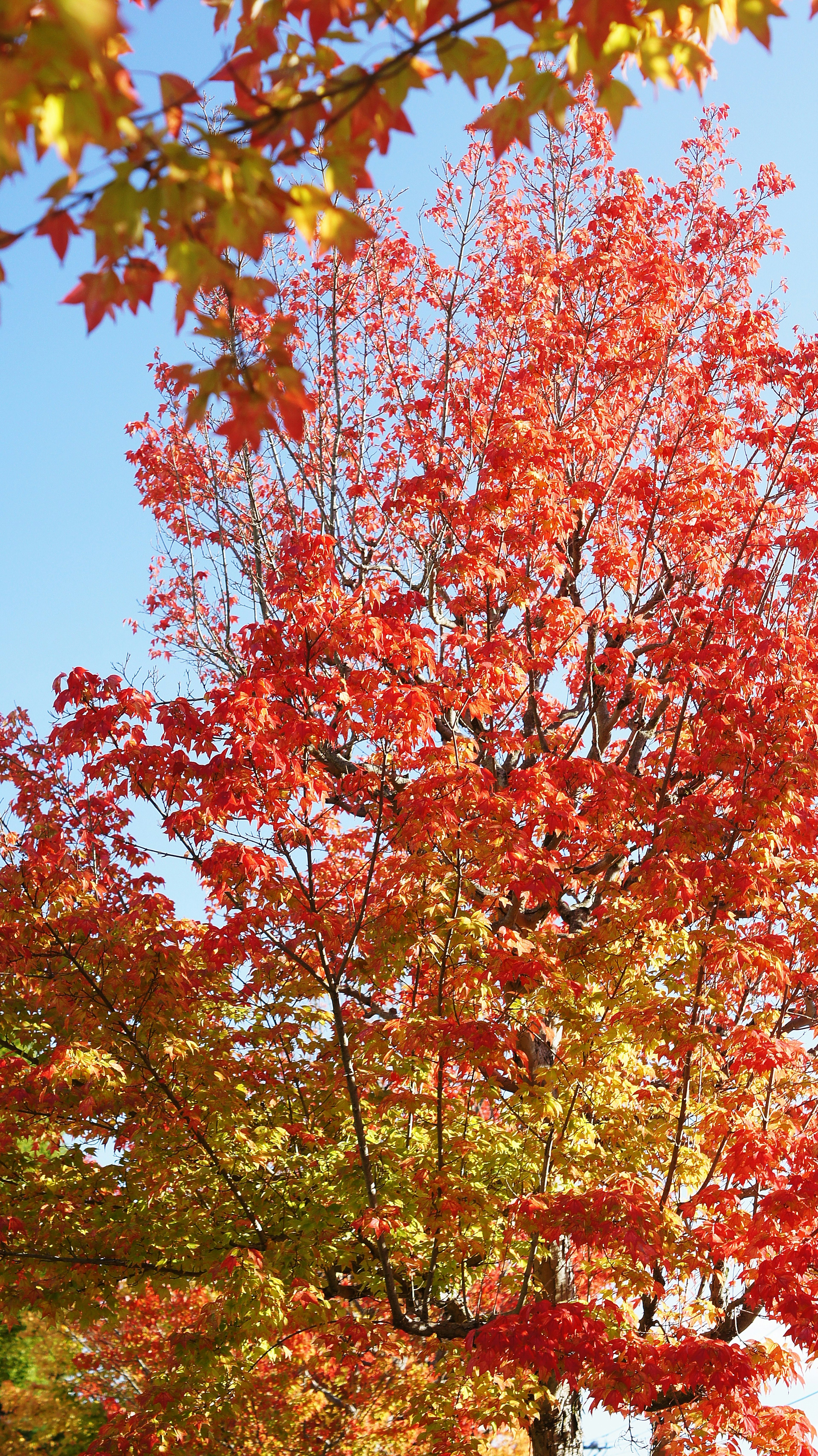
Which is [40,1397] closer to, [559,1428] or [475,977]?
[559,1428]

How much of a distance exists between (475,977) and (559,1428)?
4435 millimetres

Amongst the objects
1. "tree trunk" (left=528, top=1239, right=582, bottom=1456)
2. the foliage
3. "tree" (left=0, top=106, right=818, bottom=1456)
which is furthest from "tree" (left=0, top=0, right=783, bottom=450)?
the foliage

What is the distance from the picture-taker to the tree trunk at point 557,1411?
8258 millimetres

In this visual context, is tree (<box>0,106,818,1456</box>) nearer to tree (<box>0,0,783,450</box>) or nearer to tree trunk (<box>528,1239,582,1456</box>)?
tree trunk (<box>528,1239,582,1456</box>)

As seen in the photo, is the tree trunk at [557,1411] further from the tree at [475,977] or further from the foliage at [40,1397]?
the foliage at [40,1397]

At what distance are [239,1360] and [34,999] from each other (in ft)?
10.4

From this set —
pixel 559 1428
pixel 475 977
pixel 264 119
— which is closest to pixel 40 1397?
pixel 559 1428

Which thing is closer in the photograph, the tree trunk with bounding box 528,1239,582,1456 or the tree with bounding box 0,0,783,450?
the tree with bounding box 0,0,783,450

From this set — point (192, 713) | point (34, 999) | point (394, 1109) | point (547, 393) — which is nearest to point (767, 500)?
point (547, 393)

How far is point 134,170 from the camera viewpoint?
223 centimetres

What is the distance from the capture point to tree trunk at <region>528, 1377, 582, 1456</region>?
827 cm

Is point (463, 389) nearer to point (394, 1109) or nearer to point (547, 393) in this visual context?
point (547, 393)

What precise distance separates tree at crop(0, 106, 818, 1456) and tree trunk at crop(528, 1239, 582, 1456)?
A: 0.14 feet

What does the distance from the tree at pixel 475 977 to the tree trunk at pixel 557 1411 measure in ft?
0.14
